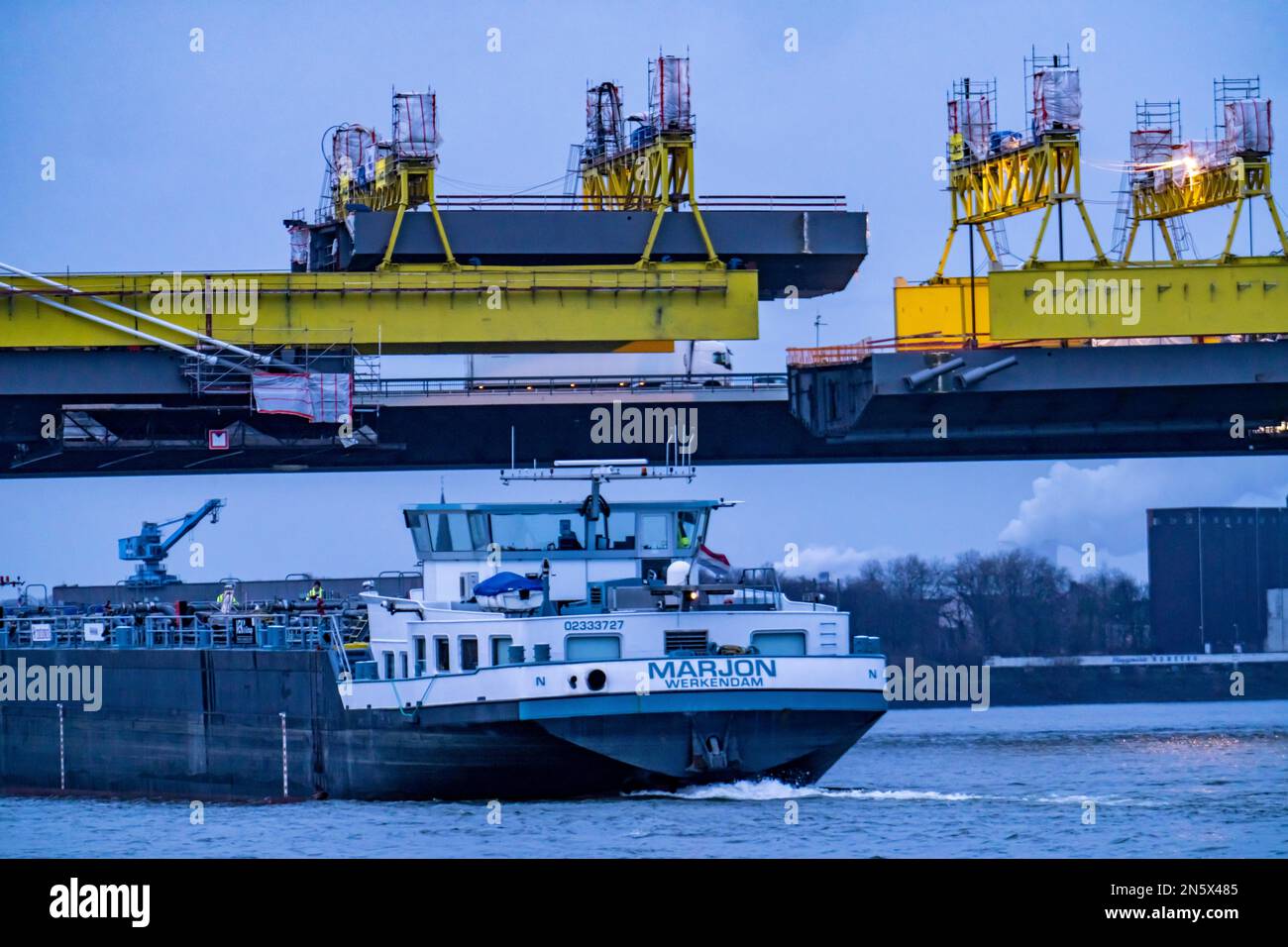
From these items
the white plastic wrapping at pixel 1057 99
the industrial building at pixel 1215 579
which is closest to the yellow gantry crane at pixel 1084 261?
the white plastic wrapping at pixel 1057 99

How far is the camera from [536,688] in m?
37.6

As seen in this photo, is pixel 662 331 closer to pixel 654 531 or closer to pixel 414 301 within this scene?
pixel 414 301

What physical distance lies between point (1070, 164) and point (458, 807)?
Answer: 37124 mm

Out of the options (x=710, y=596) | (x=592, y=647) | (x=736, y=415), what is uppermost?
(x=736, y=415)

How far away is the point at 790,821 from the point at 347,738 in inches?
478

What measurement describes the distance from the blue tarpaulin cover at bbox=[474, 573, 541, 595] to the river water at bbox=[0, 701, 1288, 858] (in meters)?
4.16

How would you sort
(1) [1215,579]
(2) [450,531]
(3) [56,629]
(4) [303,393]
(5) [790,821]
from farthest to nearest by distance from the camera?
(1) [1215,579] → (4) [303,393] → (3) [56,629] → (2) [450,531] → (5) [790,821]

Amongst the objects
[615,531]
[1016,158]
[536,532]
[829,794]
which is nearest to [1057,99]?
[1016,158]

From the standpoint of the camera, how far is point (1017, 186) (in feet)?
228

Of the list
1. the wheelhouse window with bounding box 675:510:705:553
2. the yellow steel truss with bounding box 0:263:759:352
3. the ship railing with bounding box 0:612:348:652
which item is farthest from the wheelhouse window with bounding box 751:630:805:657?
the yellow steel truss with bounding box 0:263:759:352

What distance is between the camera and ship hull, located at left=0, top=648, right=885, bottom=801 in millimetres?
37594
